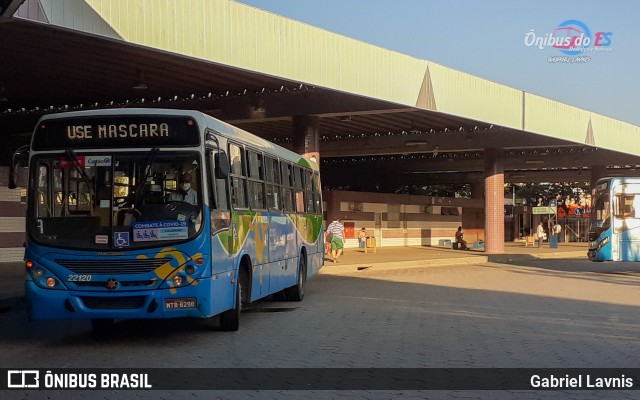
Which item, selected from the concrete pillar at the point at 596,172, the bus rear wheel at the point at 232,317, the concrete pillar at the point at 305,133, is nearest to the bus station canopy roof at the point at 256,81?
the concrete pillar at the point at 305,133

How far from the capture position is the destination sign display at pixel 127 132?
32.8 feet

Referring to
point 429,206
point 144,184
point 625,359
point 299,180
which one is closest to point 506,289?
point 299,180

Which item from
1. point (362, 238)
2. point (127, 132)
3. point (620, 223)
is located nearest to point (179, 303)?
point (127, 132)

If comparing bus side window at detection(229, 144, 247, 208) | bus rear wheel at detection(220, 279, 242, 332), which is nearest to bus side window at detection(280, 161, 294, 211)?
bus side window at detection(229, 144, 247, 208)

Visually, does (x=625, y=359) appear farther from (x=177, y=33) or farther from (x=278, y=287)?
(x=177, y=33)

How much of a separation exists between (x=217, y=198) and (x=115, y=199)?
4.49 feet

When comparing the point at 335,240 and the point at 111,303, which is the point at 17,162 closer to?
the point at 111,303

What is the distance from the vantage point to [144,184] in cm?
985

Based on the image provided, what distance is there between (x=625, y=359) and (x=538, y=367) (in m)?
1.33

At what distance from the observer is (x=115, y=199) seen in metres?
9.80

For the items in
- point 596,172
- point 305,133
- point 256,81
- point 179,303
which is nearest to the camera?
point 179,303

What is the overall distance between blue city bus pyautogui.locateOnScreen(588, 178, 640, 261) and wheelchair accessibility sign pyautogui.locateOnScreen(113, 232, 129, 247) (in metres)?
19.9

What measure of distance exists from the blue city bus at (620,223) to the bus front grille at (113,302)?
65.1 feet

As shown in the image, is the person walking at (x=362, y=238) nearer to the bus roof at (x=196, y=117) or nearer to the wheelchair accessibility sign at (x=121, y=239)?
the bus roof at (x=196, y=117)
